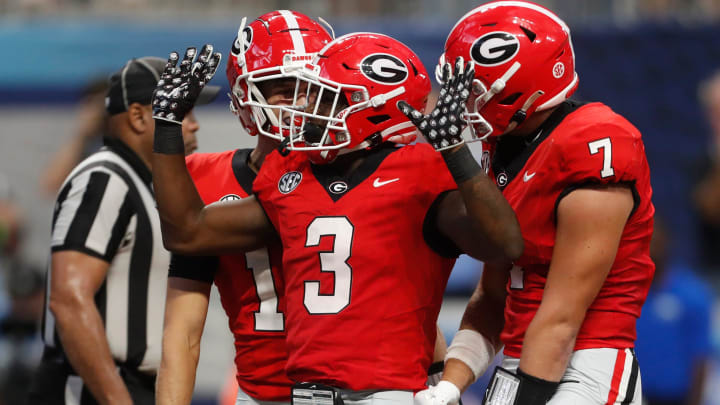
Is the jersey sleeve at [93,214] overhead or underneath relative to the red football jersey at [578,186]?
underneath

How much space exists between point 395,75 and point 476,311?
779 mm

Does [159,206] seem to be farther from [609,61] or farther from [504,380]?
[609,61]

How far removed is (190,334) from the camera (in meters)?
2.95

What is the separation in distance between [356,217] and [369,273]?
0.15 m

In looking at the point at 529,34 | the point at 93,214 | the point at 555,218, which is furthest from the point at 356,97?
the point at 93,214

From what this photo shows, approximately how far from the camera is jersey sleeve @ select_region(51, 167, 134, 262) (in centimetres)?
345

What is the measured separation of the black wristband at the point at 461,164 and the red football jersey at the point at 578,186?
0.28 metres

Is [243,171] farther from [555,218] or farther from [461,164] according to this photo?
[555,218]

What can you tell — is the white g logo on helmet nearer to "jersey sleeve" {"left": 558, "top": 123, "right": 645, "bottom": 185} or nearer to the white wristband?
"jersey sleeve" {"left": 558, "top": 123, "right": 645, "bottom": 185}

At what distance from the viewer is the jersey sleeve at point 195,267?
2955mm

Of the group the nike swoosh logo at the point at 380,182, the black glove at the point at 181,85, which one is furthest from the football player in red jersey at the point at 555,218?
the black glove at the point at 181,85

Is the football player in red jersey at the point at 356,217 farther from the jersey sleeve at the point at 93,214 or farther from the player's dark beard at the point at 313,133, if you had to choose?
the jersey sleeve at the point at 93,214

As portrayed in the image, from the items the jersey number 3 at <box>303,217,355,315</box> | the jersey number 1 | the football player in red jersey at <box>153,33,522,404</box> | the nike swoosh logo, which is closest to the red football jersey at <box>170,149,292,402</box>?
the jersey number 1

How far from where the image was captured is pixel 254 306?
2.92m
